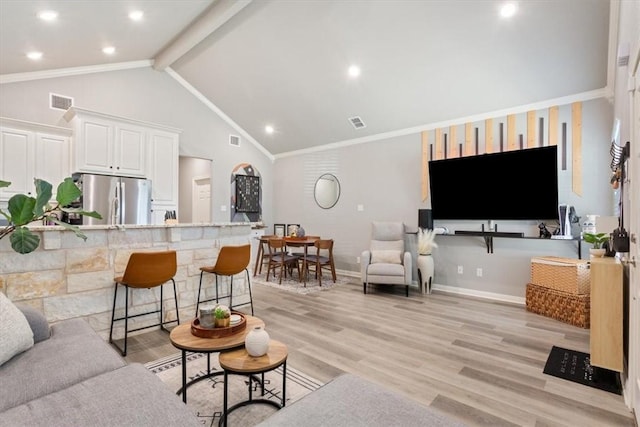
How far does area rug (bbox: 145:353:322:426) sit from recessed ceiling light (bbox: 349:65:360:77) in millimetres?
3992

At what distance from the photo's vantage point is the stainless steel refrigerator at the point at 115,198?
4.43 m

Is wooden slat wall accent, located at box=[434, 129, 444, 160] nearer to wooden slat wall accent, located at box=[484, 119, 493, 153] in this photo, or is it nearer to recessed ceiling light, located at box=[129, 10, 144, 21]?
wooden slat wall accent, located at box=[484, 119, 493, 153]

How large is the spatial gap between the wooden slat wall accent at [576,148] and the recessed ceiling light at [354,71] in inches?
110

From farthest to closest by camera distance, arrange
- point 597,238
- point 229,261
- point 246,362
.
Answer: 1. point 229,261
2. point 597,238
3. point 246,362

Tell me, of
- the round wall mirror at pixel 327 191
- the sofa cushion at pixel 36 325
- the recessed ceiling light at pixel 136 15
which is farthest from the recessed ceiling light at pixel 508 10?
the sofa cushion at pixel 36 325

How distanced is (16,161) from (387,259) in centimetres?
523

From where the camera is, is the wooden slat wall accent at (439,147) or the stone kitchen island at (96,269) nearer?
the stone kitchen island at (96,269)

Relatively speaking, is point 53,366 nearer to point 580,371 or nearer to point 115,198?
point 580,371

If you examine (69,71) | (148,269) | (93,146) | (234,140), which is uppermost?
(69,71)

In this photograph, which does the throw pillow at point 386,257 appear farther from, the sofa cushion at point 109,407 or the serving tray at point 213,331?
the sofa cushion at point 109,407

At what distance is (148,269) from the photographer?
110 inches

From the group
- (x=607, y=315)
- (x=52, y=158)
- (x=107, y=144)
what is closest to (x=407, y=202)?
(x=607, y=315)

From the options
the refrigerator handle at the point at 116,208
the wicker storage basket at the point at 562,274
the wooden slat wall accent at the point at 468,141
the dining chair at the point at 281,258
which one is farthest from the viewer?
the dining chair at the point at 281,258

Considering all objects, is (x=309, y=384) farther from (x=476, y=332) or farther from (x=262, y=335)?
(x=476, y=332)
